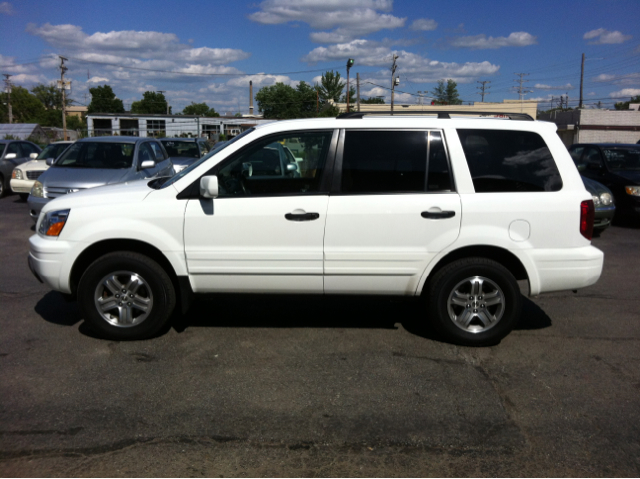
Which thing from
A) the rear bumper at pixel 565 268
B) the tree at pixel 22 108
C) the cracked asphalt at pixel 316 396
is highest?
the tree at pixel 22 108

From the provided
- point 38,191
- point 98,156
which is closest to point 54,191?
point 38,191

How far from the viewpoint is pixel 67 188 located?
10148 mm

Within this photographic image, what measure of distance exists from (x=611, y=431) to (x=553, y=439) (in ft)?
1.31

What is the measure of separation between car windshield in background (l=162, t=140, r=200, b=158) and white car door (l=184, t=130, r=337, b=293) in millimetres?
15296

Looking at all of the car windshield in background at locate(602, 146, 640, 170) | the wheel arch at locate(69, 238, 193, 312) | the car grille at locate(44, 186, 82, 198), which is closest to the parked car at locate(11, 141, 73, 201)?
the car grille at locate(44, 186, 82, 198)

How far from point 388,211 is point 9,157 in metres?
14.7

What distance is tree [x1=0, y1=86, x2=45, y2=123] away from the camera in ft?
319

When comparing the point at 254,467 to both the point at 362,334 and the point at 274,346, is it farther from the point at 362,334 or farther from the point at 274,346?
the point at 362,334

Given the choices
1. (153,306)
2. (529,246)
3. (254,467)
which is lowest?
(254,467)

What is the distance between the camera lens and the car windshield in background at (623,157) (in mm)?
12406

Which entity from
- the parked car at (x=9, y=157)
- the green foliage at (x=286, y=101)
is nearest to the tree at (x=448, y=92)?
the green foliage at (x=286, y=101)

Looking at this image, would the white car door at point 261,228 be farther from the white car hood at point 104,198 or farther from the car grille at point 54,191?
the car grille at point 54,191

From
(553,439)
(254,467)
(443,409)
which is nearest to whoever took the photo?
(254,467)

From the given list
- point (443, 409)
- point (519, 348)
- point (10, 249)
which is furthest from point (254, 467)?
point (10, 249)
